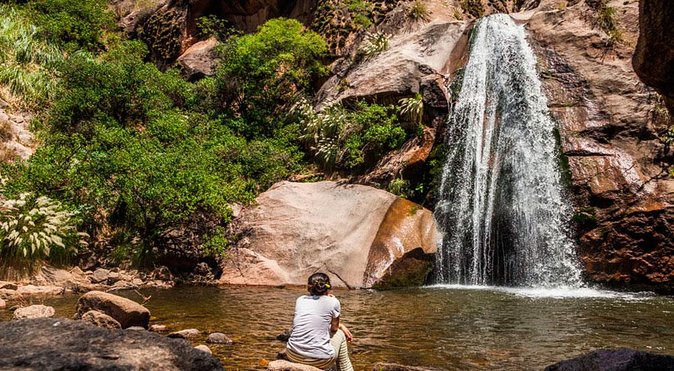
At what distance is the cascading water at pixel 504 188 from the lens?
15.0 metres

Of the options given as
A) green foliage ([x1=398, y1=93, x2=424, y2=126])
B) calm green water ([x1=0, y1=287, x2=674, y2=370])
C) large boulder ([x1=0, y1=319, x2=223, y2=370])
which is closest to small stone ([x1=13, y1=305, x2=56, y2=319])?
calm green water ([x1=0, y1=287, x2=674, y2=370])

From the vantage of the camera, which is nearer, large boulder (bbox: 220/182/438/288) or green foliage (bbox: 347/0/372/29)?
large boulder (bbox: 220/182/438/288)

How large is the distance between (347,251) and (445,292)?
110 inches

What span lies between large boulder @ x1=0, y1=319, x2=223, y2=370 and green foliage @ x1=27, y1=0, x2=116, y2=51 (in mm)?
25023

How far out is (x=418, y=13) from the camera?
24109 millimetres

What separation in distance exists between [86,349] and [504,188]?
1429 centimetres

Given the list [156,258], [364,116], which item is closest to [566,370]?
[156,258]

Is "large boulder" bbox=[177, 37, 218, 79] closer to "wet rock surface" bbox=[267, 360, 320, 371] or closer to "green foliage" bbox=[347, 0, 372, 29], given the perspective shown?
"green foliage" bbox=[347, 0, 372, 29]

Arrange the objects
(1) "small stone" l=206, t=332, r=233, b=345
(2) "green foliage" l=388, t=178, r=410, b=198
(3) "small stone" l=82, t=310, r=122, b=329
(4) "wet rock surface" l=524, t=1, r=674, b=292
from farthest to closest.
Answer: (2) "green foliage" l=388, t=178, r=410, b=198, (4) "wet rock surface" l=524, t=1, r=674, b=292, (1) "small stone" l=206, t=332, r=233, b=345, (3) "small stone" l=82, t=310, r=122, b=329

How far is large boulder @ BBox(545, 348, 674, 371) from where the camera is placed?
3.89 meters

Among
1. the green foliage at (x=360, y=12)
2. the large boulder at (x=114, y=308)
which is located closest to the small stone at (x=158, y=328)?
the large boulder at (x=114, y=308)

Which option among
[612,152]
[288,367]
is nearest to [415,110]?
[612,152]

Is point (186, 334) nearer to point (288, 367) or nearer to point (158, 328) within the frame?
point (158, 328)

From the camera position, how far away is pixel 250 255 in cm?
1532
